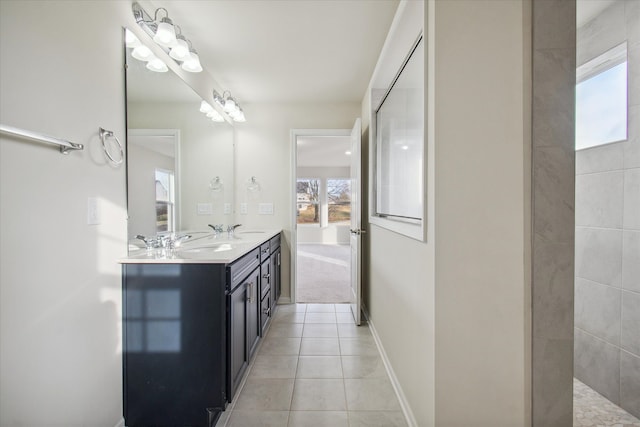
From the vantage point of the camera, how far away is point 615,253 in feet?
5.58

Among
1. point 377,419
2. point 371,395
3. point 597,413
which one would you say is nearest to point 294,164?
point 371,395

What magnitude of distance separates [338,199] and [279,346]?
666 centimetres

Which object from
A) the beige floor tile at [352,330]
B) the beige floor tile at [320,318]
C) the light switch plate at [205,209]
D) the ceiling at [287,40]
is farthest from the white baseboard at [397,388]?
the ceiling at [287,40]

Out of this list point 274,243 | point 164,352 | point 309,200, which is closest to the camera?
point 164,352

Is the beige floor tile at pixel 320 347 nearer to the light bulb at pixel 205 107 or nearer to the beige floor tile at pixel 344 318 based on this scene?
the beige floor tile at pixel 344 318

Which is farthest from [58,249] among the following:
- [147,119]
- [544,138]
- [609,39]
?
[609,39]

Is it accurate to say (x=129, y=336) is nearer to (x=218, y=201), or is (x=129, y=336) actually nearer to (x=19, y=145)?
(x=19, y=145)

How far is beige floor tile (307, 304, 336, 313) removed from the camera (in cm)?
333

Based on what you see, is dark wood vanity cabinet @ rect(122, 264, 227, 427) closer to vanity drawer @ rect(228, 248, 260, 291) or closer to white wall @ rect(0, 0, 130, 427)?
white wall @ rect(0, 0, 130, 427)

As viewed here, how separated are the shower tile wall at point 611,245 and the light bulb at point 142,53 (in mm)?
2720

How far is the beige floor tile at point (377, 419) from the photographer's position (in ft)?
5.24

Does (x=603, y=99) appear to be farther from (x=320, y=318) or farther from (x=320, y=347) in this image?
(x=320, y=318)

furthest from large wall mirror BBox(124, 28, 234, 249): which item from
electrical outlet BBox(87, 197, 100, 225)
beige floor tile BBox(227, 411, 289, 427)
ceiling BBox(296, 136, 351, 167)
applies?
ceiling BBox(296, 136, 351, 167)

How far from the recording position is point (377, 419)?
5.36 ft
